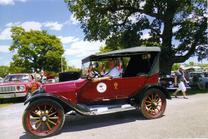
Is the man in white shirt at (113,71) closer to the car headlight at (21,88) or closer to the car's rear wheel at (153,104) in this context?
the car's rear wheel at (153,104)

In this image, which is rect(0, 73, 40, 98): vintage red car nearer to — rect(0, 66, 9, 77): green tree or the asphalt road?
the asphalt road

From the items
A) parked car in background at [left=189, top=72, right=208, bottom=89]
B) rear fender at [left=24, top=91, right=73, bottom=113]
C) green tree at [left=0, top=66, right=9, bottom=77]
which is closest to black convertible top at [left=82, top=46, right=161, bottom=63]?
A: rear fender at [left=24, top=91, right=73, bottom=113]

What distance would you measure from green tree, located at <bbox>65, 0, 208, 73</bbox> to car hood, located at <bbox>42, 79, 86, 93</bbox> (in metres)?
10.3

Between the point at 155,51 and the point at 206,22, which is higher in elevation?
the point at 206,22

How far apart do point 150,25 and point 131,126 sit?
42.3ft

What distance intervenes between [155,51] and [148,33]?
1108 centimetres

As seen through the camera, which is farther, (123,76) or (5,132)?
(123,76)

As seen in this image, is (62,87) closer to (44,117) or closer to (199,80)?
(44,117)

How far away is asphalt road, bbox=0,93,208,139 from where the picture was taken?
22.4 ft

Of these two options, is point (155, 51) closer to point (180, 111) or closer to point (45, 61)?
point (180, 111)

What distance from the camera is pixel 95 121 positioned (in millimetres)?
8812

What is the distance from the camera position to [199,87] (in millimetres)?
20438

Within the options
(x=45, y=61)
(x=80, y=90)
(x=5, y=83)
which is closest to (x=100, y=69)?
(x=80, y=90)


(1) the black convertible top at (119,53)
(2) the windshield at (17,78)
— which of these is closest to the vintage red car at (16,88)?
(2) the windshield at (17,78)
